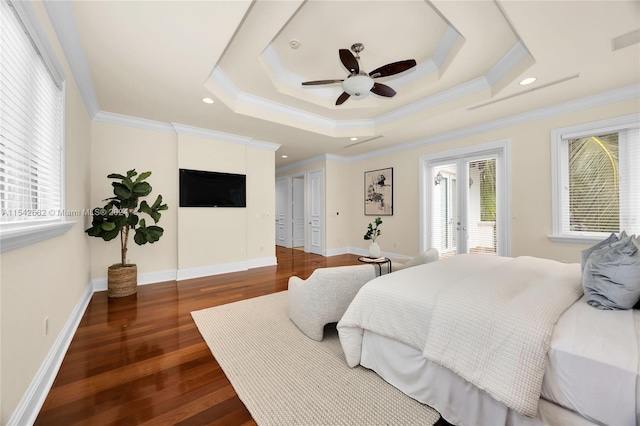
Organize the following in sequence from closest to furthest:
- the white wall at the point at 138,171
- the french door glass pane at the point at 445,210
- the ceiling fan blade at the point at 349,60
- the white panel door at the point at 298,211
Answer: the ceiling fan blade at the point at 349,60
the white wall at the point at 138,171
the french door glass pane at the point at 445,210
the white panel door at the point at 298,211

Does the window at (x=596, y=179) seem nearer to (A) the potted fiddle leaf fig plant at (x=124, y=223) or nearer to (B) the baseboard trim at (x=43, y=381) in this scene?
(B) the baseboard trim at (x=43, y=381)

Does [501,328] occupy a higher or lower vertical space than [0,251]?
lower

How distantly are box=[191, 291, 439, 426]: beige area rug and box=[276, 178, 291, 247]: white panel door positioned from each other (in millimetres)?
5718

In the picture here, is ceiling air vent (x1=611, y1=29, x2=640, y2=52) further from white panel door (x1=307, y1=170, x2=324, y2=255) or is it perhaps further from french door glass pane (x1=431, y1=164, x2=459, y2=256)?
white panel door (x1=307, y1=170, x2=324, y2=255)

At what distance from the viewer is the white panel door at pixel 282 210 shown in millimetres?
8328

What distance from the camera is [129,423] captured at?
4.77 feet

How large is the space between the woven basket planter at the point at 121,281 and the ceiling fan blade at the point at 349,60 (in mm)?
3855

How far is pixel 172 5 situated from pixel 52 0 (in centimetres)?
76

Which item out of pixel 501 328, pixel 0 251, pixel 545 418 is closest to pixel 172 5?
pixel 0 251

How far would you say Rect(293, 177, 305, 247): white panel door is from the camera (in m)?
8.11

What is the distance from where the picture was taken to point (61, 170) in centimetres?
227

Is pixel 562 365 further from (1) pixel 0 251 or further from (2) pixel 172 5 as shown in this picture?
(2) pixel 172 5

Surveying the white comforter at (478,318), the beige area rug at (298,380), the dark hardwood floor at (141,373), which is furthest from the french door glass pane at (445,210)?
the dark hardwood floor at (141,373)

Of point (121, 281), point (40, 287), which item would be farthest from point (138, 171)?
point (40, 287)
